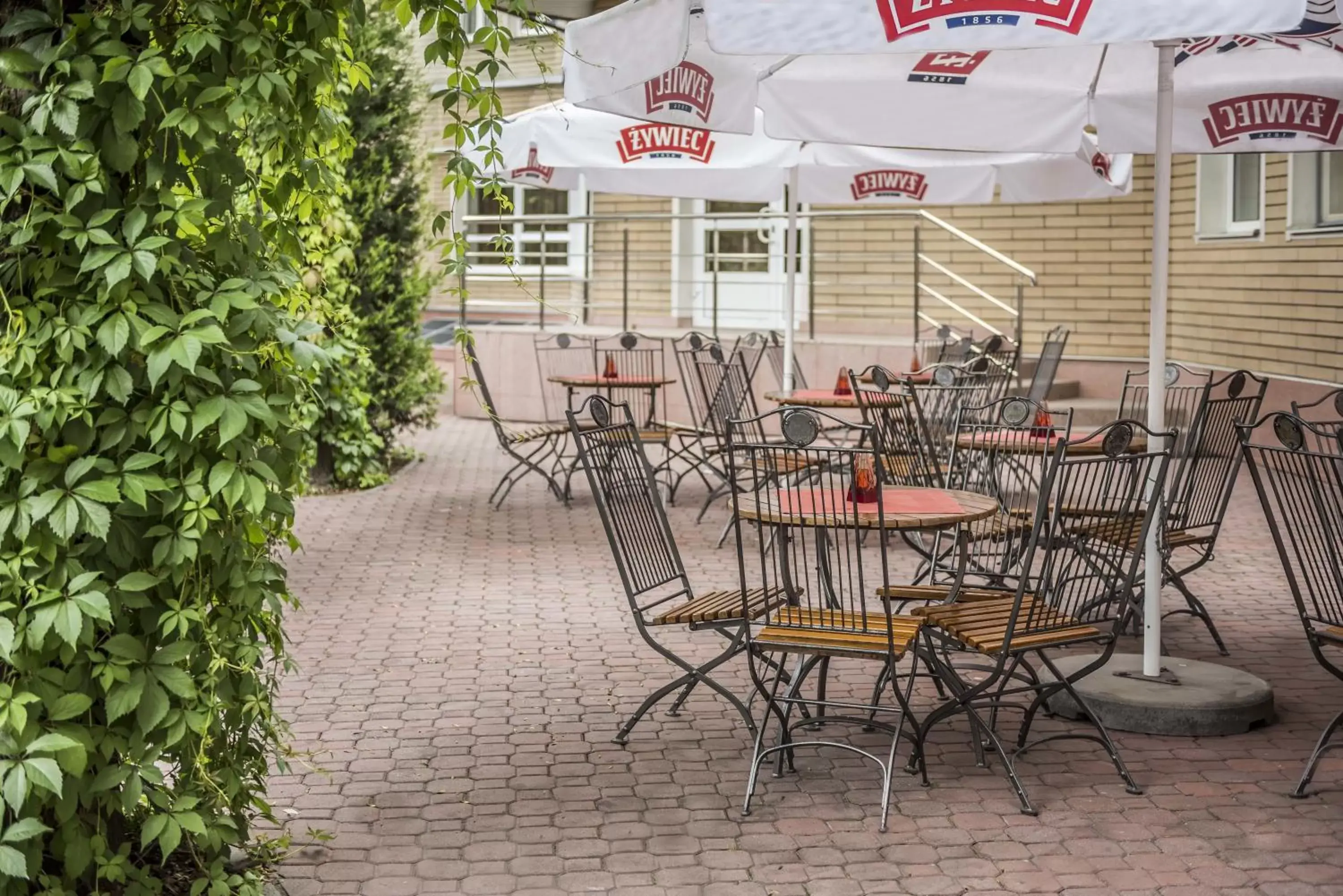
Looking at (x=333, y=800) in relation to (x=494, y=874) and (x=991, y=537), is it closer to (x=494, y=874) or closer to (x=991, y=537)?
(x=494, y=874)

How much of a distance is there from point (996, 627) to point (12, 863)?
307 cm

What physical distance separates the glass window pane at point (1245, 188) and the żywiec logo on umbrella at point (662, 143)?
20.8 feet

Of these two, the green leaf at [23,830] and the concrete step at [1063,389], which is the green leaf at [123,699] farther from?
the concrete step at [1063,389]

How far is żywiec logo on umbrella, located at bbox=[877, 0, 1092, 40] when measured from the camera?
413cm

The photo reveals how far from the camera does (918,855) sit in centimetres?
431

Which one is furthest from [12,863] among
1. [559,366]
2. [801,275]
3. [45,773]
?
[801,275]

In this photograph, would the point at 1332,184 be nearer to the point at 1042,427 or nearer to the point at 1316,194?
the point at 1316,194

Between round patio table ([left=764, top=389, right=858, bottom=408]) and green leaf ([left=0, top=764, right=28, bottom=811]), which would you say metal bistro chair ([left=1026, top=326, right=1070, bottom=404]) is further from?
green leaf ([left=0, top=764, right=28, bottom=811])

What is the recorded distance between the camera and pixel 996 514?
5.97 m

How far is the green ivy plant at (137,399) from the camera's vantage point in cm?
320

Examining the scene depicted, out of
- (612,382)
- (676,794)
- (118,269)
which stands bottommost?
(676,794)

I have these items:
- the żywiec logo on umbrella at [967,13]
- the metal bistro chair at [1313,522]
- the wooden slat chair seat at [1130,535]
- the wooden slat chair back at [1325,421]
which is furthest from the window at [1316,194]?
the żywiec logo on umbrella at [967,13]

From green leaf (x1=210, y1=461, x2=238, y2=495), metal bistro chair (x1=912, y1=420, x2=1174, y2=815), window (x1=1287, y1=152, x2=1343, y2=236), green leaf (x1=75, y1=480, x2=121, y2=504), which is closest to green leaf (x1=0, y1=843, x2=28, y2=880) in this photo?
green leaf (x1=75, y1=480, x2=121, y2=504)

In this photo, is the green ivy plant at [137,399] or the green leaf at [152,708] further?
the green leaf at [152,708]
